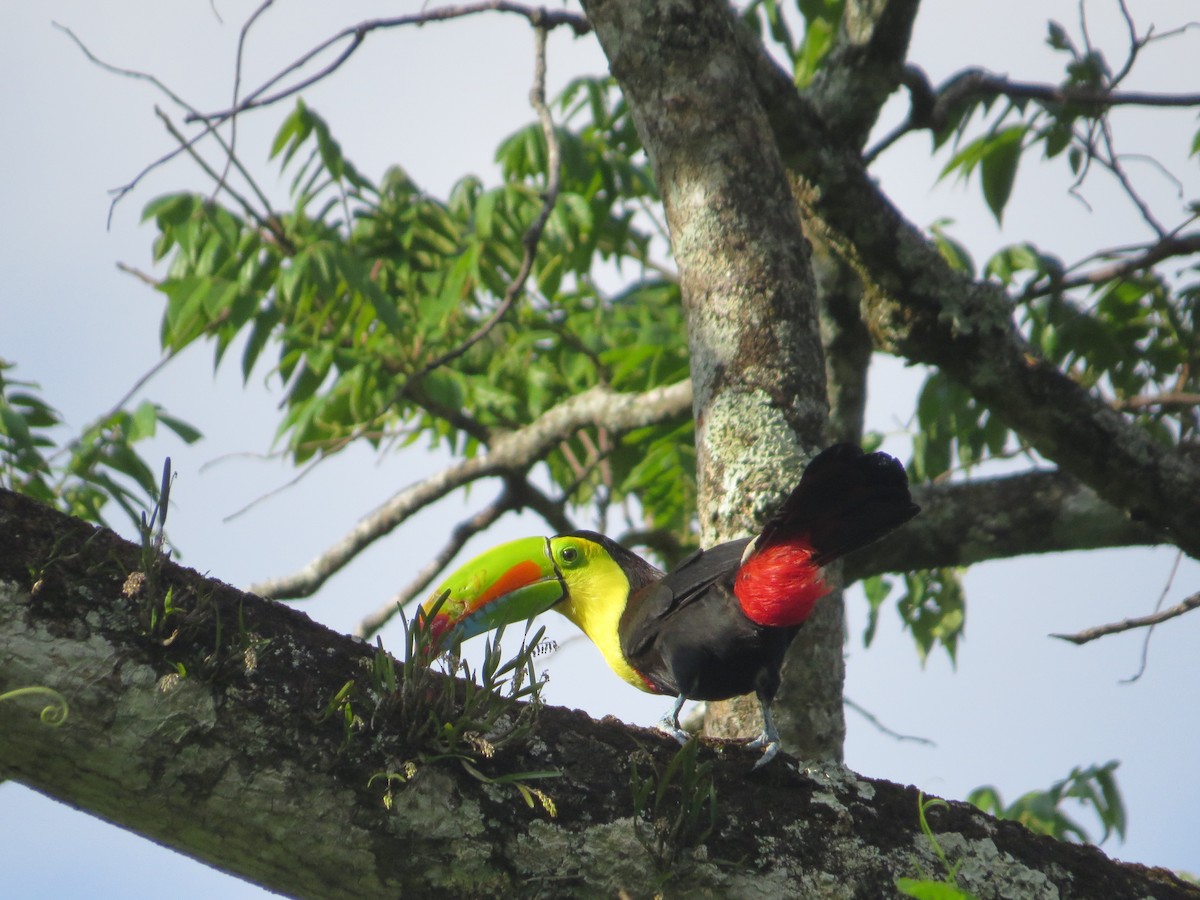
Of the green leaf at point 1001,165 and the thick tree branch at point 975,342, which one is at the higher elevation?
the green leaf at point 1001,165

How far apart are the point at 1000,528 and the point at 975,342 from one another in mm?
783

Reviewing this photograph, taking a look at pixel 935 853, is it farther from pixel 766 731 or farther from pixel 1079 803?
pixel 1079 803

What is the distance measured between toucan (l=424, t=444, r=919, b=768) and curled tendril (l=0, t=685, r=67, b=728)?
21.9 inches

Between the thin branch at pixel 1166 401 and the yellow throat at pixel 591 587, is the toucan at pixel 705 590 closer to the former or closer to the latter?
the yellow throat at pixel 591 587

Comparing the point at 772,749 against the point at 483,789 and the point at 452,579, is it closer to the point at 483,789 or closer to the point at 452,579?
the point at 483,789

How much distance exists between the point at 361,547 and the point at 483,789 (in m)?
3.03

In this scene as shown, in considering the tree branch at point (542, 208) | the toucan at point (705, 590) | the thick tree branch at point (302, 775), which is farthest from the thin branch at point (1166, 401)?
the thick tree branch at point (302, 775)

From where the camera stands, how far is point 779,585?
2.67 meters

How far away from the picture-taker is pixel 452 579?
3146 millimetres

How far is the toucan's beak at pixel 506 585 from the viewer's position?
3.10 meters

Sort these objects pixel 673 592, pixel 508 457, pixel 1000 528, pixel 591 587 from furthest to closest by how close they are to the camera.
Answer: pixel 508 457
pixel 1000 528
pixel 591 587
pixel 673 592

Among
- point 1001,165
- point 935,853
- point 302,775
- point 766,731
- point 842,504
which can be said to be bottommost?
point 302,775

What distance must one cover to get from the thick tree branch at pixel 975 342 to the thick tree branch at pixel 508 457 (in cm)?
124

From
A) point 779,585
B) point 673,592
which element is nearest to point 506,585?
point 673,592
